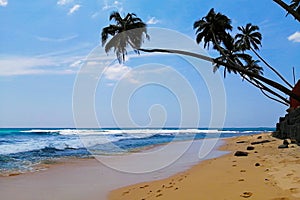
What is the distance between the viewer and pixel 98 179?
10609mm

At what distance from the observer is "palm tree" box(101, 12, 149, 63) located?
18.8 metres

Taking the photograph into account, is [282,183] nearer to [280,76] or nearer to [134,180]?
[134,180]

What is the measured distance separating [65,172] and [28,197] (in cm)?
432

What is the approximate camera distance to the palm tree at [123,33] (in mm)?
18766

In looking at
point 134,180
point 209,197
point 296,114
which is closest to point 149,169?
point 134,180

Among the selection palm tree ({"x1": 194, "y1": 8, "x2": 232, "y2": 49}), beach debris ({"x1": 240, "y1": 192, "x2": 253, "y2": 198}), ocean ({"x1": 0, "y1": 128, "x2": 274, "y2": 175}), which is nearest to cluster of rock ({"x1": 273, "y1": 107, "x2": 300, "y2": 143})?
palm tree ({"x1": 194, "y1": 8, "x2": 232, "y2": 49})

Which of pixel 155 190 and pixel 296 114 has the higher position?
pixel 296 114

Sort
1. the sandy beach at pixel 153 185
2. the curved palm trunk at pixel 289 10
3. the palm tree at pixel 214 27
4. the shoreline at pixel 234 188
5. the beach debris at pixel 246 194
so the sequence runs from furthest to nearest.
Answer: the palm tree at pixel 214 27, the curved palm trunk at pixel 289 10, the sandy beach at pixel 153 185, the shoreline at pixel 234 188, the beach debris at pixel 246 194

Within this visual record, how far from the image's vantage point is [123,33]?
1889 centimetres

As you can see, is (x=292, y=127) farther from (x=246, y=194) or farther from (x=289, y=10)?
(x=246, y=194)

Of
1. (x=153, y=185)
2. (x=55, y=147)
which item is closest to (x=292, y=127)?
(x=153, y=185)

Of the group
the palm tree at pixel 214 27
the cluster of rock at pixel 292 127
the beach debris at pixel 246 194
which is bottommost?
the beach debris at pixel 246 194

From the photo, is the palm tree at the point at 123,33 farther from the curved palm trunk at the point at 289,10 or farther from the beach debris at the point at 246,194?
the beach debris at the point at 246,194

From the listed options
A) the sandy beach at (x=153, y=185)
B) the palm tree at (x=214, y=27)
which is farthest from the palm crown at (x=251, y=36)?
the sandy beach at (x=153, y=185)
